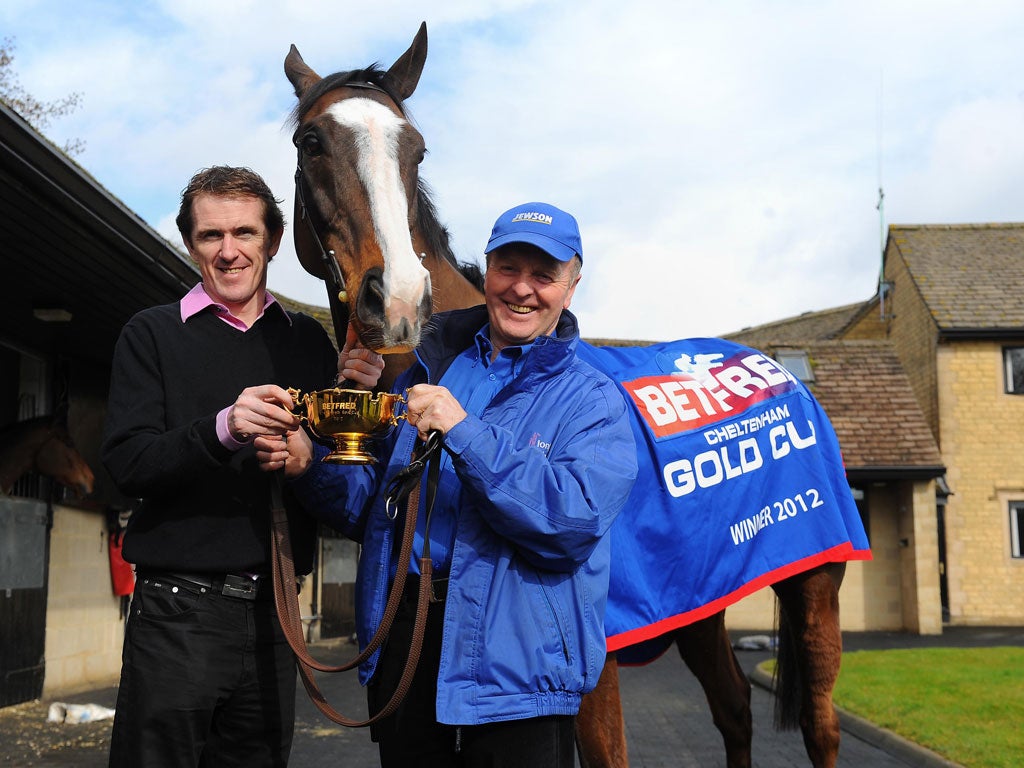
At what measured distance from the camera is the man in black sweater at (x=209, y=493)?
236 centimetres

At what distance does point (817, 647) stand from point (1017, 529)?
2070cm

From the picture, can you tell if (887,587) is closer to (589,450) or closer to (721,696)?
(721,696)

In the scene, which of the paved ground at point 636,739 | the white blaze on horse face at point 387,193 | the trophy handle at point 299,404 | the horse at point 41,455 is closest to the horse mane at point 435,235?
the white blaze on horse face at point 387,193

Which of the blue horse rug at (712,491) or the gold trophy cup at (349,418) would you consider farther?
the blue horse rug at (712,491)

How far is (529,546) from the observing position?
2.14 meters

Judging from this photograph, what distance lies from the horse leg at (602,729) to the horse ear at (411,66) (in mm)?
2128

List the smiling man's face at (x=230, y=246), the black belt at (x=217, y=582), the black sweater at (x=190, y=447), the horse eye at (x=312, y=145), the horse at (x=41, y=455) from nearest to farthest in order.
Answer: the black sweater at (x=190, y=447) → the black belt at (x=217, y=582) → the smiling man's face at (x=230, y=246) → the horse eye at (x=312, y=145) → the horse at (x=41, y=455)

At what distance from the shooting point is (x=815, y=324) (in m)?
38.4

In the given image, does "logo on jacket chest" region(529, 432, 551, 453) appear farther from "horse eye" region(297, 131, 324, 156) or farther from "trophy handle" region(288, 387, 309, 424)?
"horse eye" region(297, 131, 324, 156)

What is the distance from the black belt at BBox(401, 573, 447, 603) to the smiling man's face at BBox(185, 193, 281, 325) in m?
0.86

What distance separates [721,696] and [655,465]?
6.42 feet

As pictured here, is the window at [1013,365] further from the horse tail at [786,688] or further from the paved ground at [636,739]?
the horse tail at [786,688]

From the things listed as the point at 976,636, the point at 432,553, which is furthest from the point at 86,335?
the point at 976,636

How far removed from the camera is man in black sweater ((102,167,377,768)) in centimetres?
236
